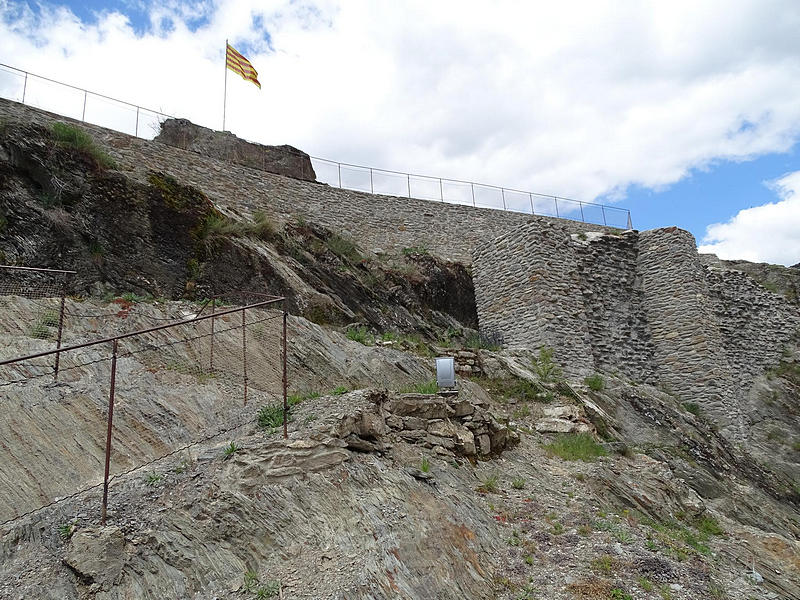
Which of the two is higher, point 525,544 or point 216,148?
point 216,148

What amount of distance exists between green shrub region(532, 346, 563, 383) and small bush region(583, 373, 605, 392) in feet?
2.13

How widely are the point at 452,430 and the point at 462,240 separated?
13.6m

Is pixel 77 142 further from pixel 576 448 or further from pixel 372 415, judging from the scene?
pixel 576 448

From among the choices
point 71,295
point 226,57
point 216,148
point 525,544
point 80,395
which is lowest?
point 525,544

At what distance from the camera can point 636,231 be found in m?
17.1

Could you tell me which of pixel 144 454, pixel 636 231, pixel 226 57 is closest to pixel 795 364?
pixel 636 231

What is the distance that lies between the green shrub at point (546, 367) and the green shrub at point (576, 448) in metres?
2.30

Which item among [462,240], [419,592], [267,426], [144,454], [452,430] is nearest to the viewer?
[419,592]

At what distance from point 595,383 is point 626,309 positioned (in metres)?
4.17

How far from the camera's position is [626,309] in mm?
15641

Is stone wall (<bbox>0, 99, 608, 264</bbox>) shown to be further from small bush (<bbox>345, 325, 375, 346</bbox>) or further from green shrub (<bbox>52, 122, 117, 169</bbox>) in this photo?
small bush (<bbox>345, 325, 375, 346</bbox>)

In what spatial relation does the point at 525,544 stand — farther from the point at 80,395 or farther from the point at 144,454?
the point at 80,395

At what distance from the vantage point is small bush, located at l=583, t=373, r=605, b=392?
12.3m

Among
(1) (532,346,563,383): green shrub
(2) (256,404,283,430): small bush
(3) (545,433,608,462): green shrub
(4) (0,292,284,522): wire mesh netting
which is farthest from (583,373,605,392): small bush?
(2) (256,404,283,430): small bush
